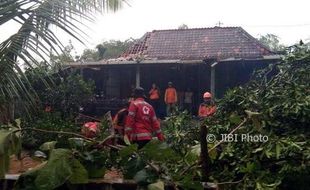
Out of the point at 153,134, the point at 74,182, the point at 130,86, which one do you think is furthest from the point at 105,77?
the point at 74,182

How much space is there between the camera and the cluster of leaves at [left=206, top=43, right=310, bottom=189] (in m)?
4.48

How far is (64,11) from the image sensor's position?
346 cm

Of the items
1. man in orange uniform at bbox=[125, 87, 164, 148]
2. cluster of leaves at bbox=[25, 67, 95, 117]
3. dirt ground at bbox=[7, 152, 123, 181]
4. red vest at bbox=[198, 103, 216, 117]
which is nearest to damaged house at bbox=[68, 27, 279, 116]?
cluster of leaves at bbox=[25, 67, 95, 117]

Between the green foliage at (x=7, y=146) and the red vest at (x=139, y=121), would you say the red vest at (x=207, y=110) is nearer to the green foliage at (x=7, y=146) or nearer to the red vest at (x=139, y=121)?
the red vest at (x=139, y=121)

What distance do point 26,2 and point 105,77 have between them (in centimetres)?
1225

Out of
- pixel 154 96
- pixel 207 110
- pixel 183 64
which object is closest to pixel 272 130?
pixel 207 110

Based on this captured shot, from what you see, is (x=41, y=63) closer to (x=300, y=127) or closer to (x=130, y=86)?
(x=300, y=127)

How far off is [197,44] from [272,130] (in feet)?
35.9

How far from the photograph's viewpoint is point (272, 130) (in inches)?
203

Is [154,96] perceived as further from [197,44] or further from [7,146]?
[7,146]

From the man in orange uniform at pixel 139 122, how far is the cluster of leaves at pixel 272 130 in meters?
0.90

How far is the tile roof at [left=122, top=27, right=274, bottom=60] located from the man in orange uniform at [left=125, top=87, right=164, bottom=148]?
786 cm

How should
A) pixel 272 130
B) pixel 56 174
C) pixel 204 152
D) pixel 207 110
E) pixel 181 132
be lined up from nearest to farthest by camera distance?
pixel 56 174 < pixel 204 152 < pixel 272 130 < pixel 181 132 < pixel 207 110

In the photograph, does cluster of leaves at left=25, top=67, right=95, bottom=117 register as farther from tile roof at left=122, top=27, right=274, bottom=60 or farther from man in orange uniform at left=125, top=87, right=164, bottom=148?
man in orange uniform at left=125, top=87, right=164, bottom=148
